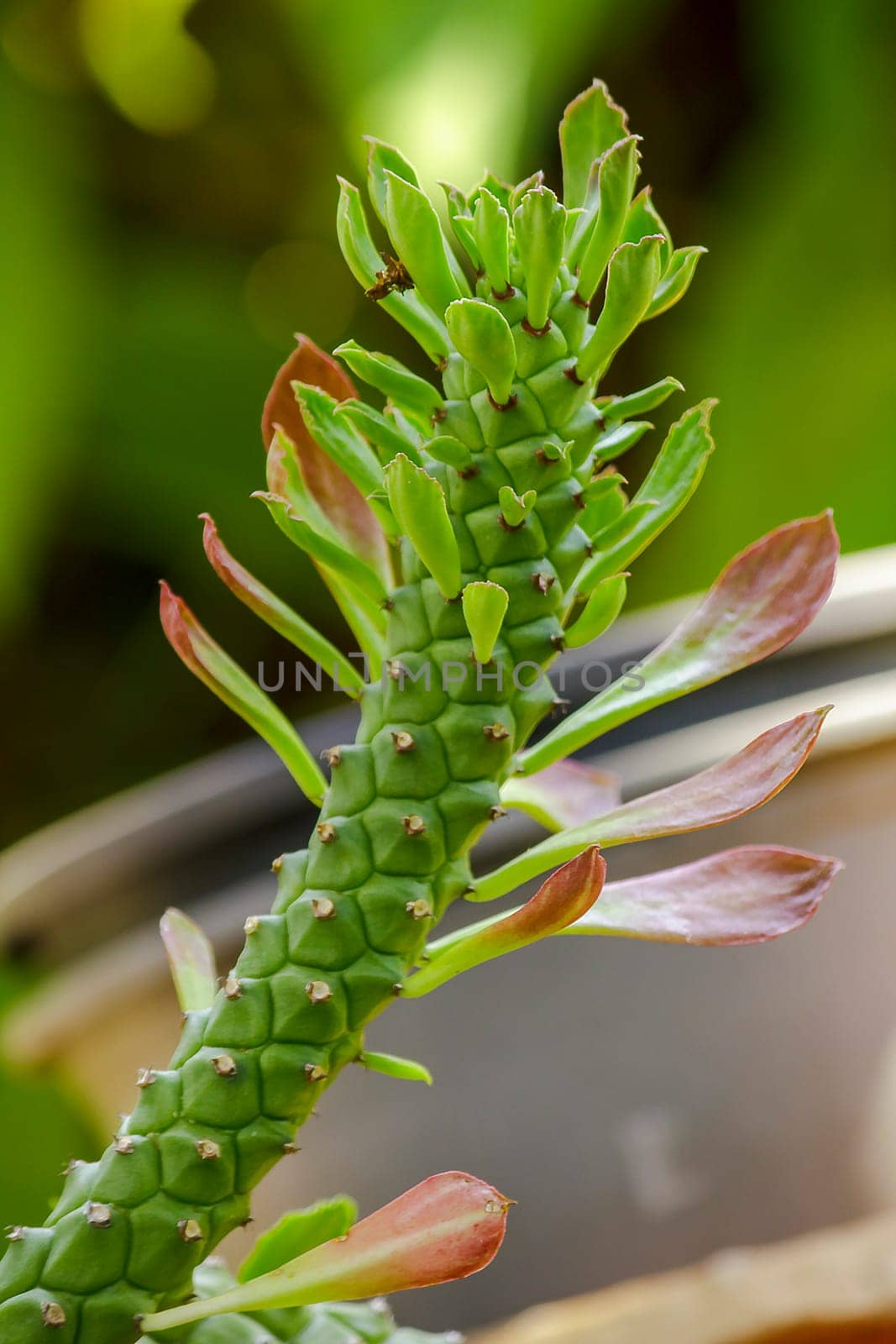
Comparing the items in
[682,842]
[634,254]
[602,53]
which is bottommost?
[682,842]

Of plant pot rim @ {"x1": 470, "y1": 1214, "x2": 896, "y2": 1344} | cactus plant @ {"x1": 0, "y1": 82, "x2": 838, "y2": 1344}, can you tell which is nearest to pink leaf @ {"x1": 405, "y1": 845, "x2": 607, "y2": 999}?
cactus plant @ {"x1": 0, "y1": 82, "x2": 838, "y2": 1344}

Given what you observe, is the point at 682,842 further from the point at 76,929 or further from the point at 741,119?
the point at 741,119

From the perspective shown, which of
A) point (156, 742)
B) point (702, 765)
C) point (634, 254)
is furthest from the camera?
point (156, 742)

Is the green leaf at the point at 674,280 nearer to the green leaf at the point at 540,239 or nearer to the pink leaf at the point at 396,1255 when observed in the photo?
the green leaf at the point at 540,239

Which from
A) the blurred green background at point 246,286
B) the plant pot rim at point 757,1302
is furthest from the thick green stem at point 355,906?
the blurred green background at point 246,286

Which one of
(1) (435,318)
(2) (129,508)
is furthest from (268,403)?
(2) (129,508)

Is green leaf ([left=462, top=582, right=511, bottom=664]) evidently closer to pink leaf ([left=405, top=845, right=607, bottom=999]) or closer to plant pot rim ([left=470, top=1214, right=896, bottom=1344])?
pink leaf ([left=405, top=845, right=607, bottom=999])

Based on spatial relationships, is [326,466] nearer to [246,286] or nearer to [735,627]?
[735,627]
